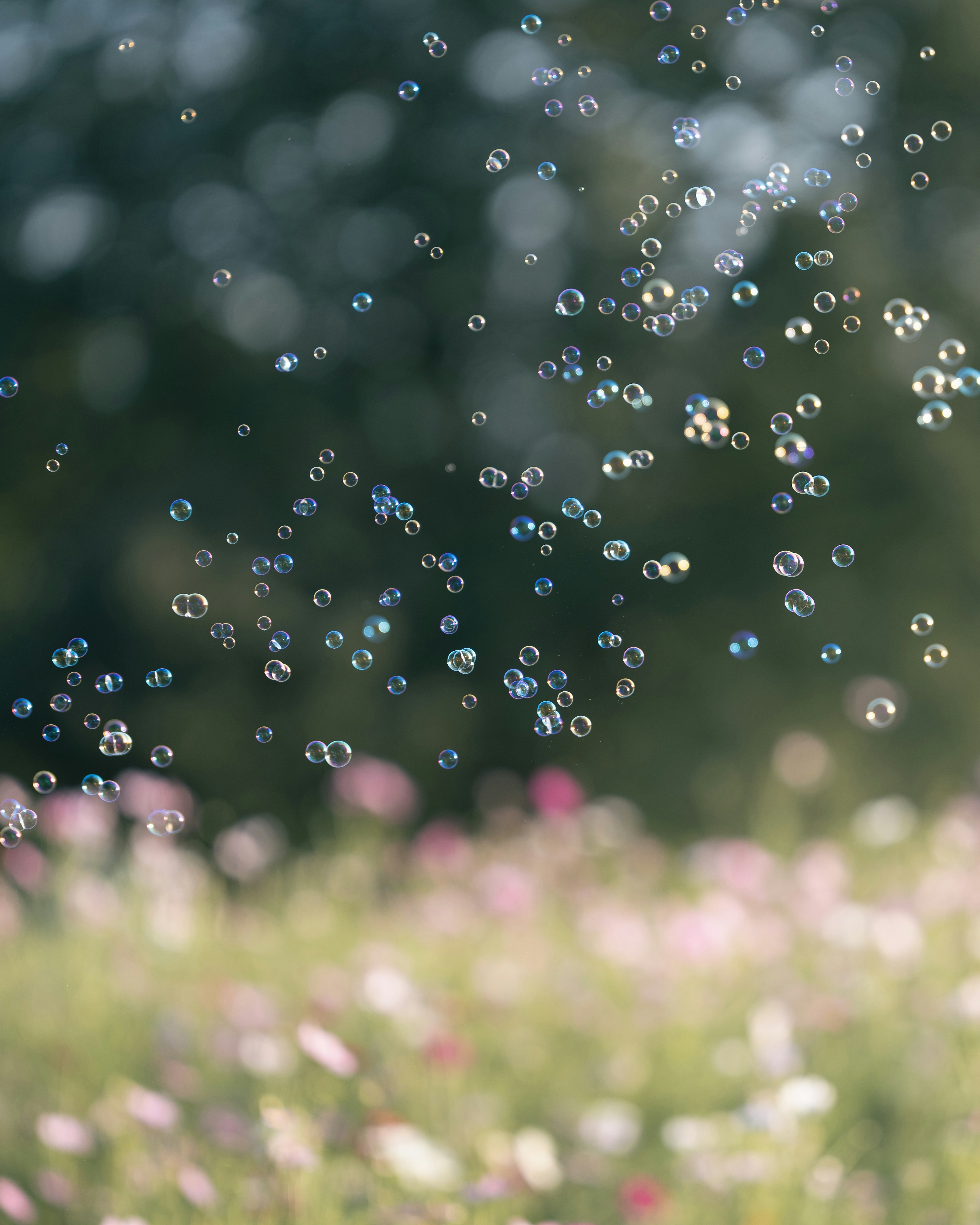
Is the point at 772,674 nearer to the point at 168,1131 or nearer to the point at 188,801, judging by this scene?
the point at 188,801

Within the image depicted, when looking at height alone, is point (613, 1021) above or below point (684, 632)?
below

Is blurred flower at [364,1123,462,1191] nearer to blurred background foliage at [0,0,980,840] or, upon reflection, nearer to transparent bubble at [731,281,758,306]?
transparent bubble at [731,281,758,306]

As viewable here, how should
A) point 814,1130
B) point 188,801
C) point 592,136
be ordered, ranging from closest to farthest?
point 814,1130
point 188,801
point 592,136

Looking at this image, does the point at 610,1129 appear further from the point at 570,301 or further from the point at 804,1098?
the point at 570,301

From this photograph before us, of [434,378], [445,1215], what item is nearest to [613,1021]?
[445,1215]

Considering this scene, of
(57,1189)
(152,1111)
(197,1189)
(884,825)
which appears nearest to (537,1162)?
(197,1189)

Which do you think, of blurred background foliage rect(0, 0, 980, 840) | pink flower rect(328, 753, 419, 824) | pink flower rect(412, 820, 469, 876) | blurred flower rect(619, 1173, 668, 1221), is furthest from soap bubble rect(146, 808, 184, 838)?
blurred background foliage rect(0, 0, 980, 840)
